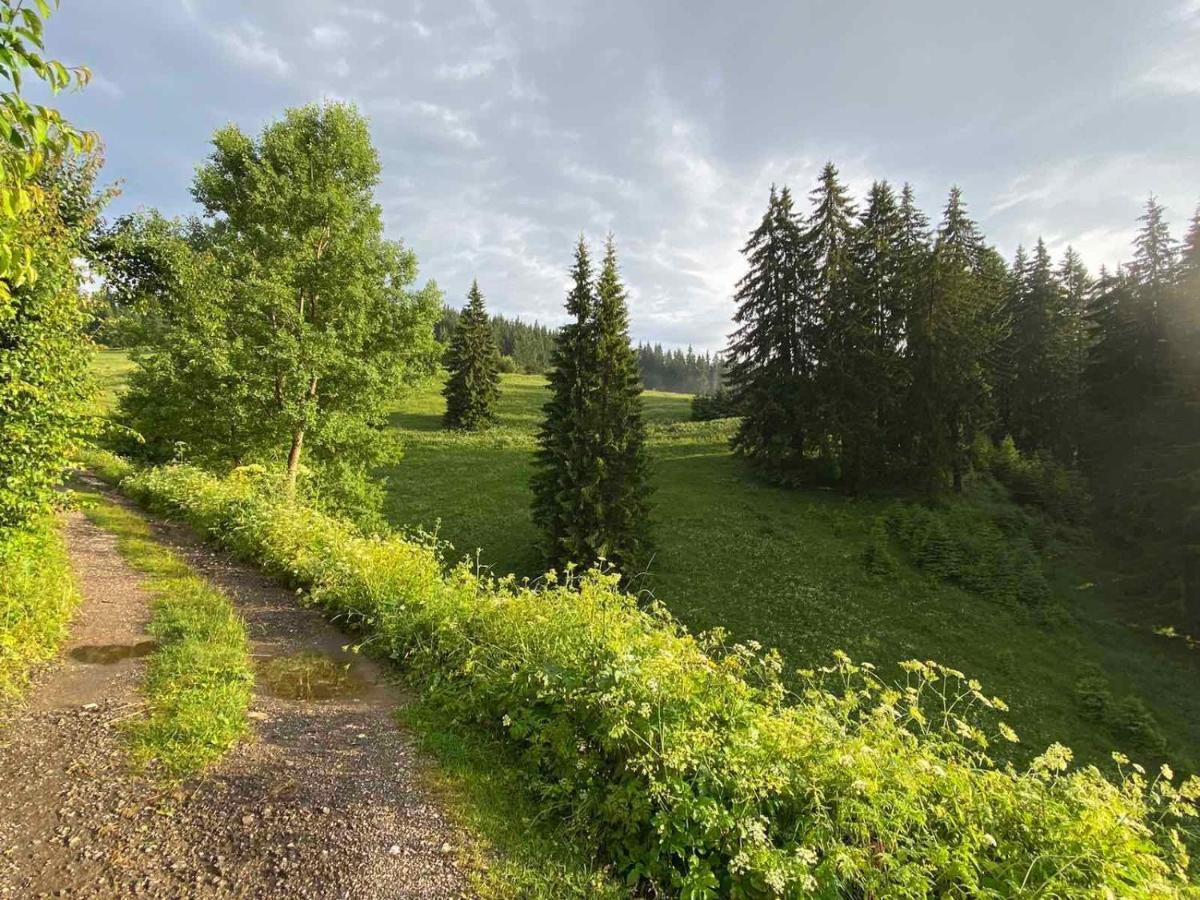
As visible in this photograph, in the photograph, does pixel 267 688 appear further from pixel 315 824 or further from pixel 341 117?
pixel 341 117

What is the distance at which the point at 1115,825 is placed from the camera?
308cm

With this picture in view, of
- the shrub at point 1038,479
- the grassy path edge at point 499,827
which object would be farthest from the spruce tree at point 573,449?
the shrub at point 1038,479

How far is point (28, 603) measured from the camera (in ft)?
19.1

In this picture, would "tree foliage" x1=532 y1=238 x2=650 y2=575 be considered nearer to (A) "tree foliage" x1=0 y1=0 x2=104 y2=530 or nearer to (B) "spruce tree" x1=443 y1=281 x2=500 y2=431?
(A) "tree foliage" x1=0 y1=0 x2=104 y2=530

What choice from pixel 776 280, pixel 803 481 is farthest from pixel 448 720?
pixel 776 280

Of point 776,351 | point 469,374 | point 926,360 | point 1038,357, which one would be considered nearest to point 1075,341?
point 1038,357

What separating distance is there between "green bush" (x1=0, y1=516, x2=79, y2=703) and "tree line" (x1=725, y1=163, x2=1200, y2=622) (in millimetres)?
28705

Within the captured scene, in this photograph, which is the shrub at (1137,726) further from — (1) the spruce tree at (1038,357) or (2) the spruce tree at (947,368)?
(1) the spruce tree at (1038,357)

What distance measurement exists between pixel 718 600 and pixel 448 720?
1570 cm

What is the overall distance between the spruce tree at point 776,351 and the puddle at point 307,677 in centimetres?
2722

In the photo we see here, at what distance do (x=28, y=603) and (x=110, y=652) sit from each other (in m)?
0.95

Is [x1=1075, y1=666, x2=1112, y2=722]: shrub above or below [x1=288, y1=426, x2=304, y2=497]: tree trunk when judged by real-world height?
below

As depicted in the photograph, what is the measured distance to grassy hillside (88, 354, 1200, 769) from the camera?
1582 centimetres

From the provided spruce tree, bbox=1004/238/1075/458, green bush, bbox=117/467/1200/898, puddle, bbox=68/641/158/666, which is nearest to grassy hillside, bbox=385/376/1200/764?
puddle, bbox=68/641/158/666
